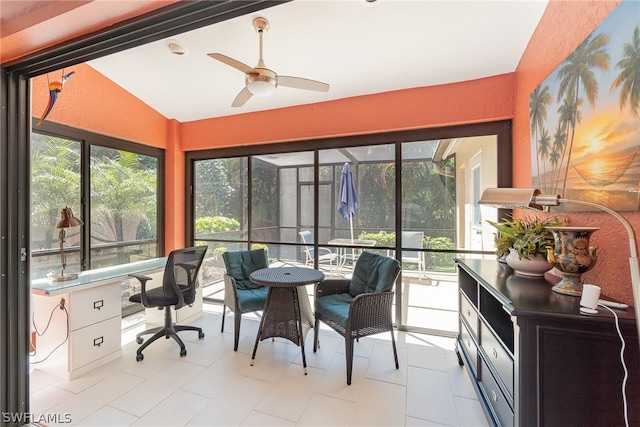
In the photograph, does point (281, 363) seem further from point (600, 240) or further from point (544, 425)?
point (600, 240)

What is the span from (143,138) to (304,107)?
2.19m

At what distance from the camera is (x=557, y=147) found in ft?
5.72

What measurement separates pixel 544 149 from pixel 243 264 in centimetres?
297

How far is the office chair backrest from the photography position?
8.87ft

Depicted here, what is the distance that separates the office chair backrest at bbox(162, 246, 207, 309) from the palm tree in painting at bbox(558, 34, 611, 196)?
302cm

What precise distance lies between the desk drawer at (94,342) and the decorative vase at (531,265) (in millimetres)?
3355

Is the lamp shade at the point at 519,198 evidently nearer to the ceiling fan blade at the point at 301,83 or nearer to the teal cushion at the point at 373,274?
the teal cushion at the point at 373,274

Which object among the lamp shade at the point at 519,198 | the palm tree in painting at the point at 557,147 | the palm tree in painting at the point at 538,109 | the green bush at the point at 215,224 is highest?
the palm tree in painting at the point at 538,109

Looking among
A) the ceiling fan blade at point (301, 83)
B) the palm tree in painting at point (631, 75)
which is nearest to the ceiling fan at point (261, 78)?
the ceiling fan blade at point (301, 83)

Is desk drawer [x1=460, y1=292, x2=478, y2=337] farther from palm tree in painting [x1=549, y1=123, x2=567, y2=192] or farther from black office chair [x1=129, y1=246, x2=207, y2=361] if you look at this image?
black office chair [x1=129, y1=246, x2=207, y2=361]

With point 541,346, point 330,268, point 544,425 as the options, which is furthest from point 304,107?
point 544,425

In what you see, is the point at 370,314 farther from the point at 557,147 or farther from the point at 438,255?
the point at 557,147

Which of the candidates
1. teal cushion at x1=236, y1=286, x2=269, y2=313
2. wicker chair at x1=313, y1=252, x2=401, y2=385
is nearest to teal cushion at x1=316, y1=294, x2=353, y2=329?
wicker chair at x1=313, y1=252, x2=401, y2=385

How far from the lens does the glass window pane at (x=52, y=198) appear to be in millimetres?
2814
